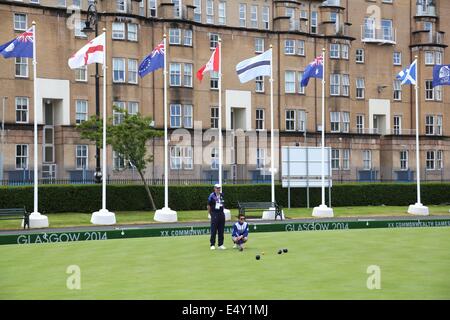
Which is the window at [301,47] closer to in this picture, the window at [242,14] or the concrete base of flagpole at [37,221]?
the window at [242,14]

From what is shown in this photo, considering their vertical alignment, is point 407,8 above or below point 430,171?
above

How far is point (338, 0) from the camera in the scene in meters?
69.8

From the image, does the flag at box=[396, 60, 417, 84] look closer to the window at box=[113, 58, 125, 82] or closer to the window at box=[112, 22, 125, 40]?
the window at box=[113, 58, 125, 82]

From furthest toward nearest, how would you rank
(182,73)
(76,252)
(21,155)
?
1. (182,73)
2. (21,155)
3. (76,252)

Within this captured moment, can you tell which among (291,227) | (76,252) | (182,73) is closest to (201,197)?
(291,227)

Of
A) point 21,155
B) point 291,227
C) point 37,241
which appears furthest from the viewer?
point 21,155

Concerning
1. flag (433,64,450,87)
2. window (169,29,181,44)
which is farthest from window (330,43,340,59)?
flag (433,64,450,87)

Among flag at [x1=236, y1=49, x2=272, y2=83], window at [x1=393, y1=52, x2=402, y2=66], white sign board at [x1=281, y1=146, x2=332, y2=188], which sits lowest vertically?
white sign board at [x1=281, y1=146, x2=332, y2=188]

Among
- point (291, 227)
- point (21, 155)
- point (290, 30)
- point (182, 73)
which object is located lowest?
point (291, 227)

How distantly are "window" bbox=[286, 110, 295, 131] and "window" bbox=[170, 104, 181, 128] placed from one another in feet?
33.3

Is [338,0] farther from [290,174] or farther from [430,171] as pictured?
[290,174]

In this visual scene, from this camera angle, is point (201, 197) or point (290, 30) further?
point (290, 30)

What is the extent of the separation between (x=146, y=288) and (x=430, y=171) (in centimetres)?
5947

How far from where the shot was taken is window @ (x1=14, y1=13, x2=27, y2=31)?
178 ft
